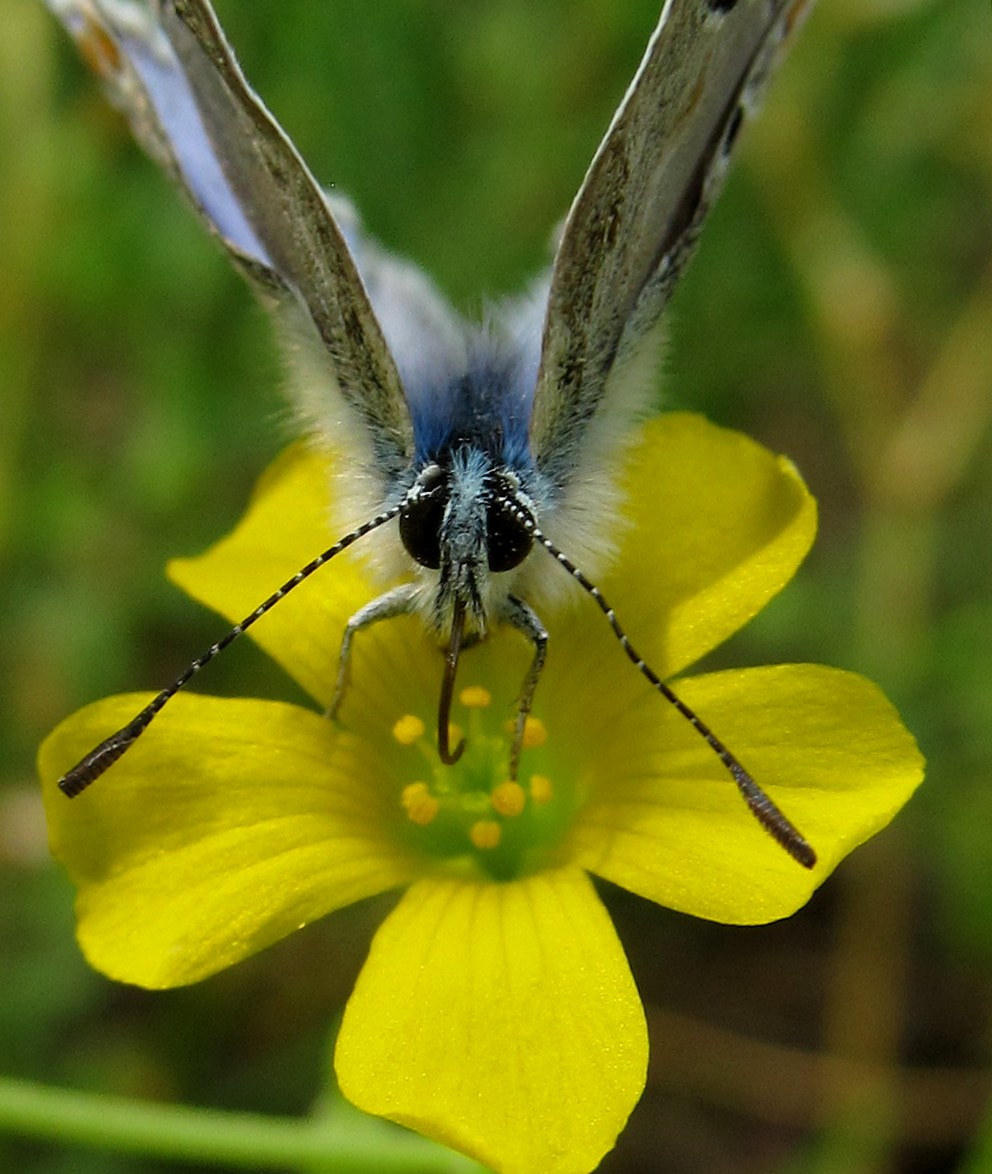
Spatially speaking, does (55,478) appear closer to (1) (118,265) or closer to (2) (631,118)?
(1) (118,265)

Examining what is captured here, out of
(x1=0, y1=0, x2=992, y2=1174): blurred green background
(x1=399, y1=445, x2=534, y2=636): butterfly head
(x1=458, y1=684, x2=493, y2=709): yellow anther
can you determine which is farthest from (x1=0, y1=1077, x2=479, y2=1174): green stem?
(x1=0, y1=0, x2=992, y2=1174): blurred green background

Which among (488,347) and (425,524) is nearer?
(425,524)

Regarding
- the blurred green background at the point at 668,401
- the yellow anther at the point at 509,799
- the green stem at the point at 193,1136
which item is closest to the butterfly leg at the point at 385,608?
the yellow anther at the point at 509,799

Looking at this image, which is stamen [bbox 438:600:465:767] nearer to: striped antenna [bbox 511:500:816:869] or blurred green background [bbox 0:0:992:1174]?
striped antenna [bbox 511:500:816:869]

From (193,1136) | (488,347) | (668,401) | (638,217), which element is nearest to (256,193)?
(488,347)

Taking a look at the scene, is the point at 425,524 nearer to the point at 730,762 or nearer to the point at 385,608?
the point at 385,608
